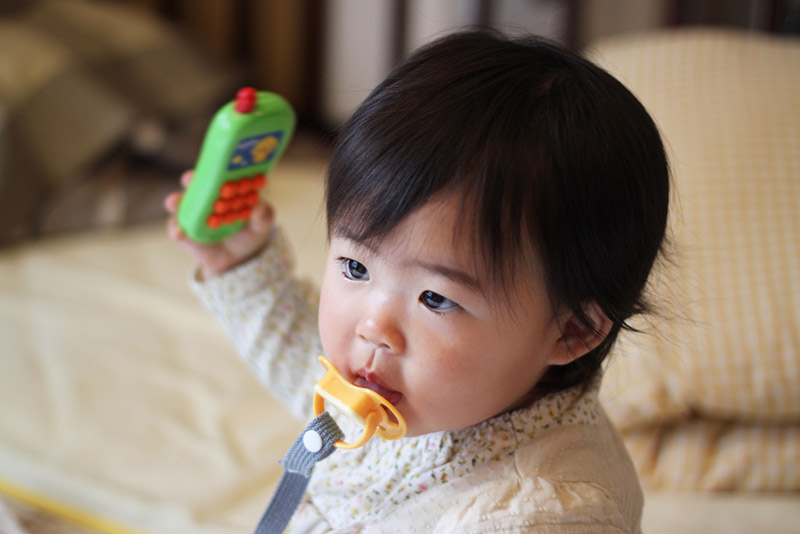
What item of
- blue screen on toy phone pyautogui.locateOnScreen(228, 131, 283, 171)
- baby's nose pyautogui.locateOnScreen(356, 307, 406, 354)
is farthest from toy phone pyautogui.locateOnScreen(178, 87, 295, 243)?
baby's nose pyautogui.locateOnScreen(356, 307, 406, 354)

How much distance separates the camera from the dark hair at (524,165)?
557 millimetres

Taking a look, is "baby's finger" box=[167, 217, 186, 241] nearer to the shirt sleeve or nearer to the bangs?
the shirt sleeve

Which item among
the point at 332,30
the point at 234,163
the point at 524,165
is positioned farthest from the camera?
the point at 332,30

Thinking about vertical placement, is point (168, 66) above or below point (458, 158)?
below

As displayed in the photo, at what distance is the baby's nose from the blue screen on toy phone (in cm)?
26

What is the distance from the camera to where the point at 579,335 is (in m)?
0.64

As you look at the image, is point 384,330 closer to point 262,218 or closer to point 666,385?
point 262,218

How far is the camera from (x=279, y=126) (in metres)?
0.78

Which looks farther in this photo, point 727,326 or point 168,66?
point 168,66

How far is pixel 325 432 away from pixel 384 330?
0.10 meters

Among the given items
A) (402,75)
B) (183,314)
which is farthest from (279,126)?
(183,314)

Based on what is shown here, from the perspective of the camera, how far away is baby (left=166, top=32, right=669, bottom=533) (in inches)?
22.0

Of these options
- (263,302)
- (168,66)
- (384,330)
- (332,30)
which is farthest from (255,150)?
(332,30)

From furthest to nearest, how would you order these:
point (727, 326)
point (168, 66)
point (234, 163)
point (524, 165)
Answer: point (168, 66)
point (727, 326)
point (234, 163)
point (524, 165)
